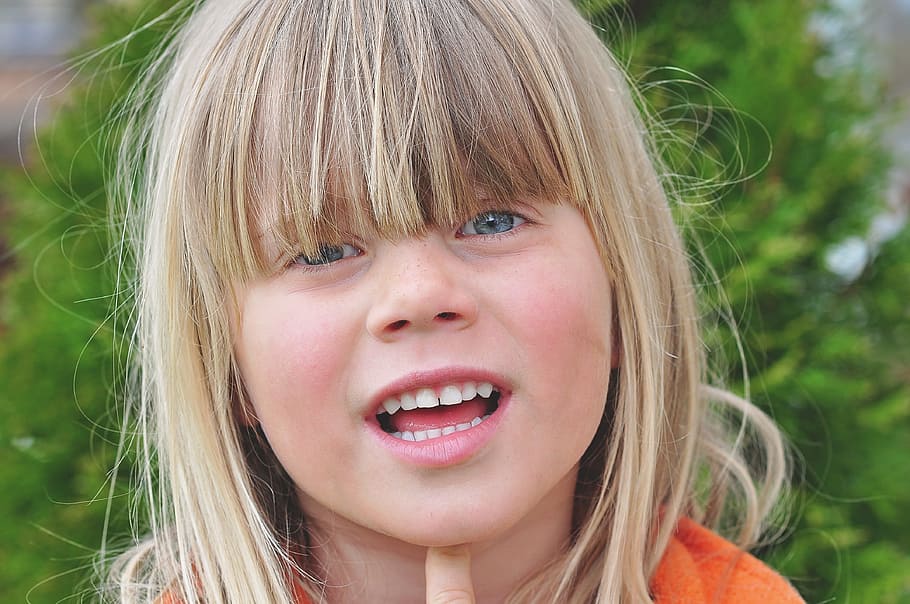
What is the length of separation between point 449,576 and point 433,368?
314mm

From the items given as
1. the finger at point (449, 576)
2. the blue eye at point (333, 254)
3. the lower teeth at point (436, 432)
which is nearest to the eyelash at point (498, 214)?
the blue eye at point (333, 254)

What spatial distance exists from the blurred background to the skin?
61 centimetres

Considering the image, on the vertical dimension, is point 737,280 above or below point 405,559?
above

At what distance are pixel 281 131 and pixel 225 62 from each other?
0.19 meters

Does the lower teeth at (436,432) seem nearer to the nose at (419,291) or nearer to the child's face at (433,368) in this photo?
the child's face at (433,368)

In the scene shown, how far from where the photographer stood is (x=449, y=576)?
1.45 metres

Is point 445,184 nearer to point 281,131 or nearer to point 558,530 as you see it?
point 281,131

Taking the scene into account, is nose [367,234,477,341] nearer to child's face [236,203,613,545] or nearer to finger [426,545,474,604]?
child's face [236,203,613,545]

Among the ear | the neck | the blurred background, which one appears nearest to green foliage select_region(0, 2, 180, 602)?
the blurred background

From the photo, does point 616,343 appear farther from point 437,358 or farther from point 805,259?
point 805,259

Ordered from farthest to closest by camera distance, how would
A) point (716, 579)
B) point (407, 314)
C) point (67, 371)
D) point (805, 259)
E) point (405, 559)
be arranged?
point (805, 259) → point (67, 371) → point (716, 579) → point (405, 559) → point (407, 314)

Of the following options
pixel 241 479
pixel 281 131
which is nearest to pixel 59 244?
pixel 241 479

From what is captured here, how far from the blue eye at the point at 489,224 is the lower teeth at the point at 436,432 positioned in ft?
0.81

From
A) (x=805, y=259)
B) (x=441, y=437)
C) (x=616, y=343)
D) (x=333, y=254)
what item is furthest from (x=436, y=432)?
(x=805, y=259)
